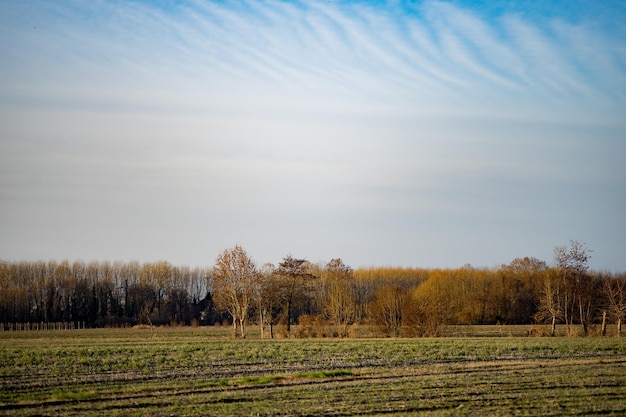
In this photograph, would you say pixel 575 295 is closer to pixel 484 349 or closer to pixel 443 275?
pixel 484 349

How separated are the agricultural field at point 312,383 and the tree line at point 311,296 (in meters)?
26.5

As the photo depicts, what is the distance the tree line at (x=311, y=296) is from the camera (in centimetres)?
6372

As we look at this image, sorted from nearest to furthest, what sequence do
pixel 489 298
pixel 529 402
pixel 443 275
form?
pixel 529 402 → pixel 489 298 → pixel 443 275

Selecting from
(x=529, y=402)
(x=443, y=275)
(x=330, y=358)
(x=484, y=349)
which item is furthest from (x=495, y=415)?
(x=443, y=275)

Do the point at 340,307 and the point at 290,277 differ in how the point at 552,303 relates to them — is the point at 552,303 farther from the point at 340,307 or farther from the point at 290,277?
the point at 290,277

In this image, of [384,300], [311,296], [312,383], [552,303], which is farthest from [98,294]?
[312,383]

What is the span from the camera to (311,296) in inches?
3469

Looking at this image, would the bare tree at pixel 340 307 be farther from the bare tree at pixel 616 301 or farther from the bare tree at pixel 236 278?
the bare tree at pixel 616 301

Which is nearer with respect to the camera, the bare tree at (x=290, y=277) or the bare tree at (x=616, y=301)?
the bare tree at (x=616, y=301)

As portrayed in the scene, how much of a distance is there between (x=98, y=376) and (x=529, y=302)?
277 ft

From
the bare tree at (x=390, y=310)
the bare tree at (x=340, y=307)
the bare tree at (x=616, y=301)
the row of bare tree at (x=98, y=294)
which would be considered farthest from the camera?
the row of bare tree at (x=98, y=294)

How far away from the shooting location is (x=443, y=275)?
116875 mm

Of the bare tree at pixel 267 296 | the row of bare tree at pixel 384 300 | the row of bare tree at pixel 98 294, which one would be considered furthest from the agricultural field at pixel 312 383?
the row of bare tree at pixel 98 294

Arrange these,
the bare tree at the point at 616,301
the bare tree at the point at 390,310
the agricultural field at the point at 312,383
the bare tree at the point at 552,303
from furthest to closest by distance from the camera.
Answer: the bare tree at the point at 552,303 → the bare tree at the point at 390,310 → the bare tree at the point at 616,301 → the agricultural field at the point at 312,383
